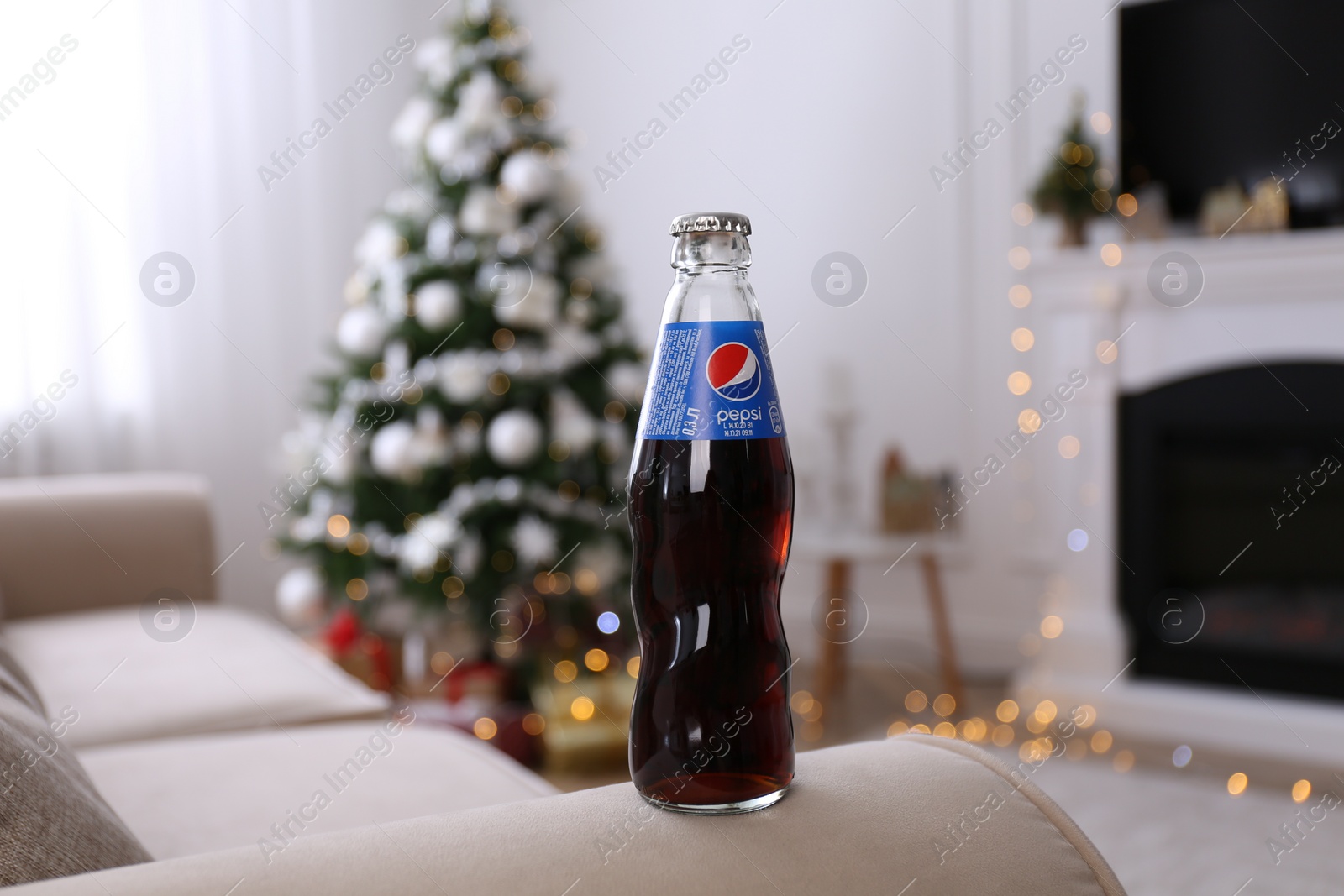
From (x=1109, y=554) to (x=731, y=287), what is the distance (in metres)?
2.41

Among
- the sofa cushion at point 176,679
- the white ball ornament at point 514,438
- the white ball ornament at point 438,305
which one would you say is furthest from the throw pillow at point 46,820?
the white ball ornament at point 438,305

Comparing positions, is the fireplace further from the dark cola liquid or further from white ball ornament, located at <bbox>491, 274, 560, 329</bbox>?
the dark cola liquid

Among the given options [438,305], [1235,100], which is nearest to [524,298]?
[438,305]

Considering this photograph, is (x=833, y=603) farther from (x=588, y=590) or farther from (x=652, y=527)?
(x=652, y=527)

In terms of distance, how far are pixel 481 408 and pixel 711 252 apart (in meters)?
2.15

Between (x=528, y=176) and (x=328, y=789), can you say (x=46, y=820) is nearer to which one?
(x=328, y=789)

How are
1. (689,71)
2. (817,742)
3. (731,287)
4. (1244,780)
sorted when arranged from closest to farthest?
(731,287) → (1244,780) → (817,742) → (689,71)

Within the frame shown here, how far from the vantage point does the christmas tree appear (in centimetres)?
262

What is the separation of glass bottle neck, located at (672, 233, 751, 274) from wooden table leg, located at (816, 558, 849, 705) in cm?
225

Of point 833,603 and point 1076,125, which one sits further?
point 833,603

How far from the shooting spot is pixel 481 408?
106 inches

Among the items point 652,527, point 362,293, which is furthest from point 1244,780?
point 362,293

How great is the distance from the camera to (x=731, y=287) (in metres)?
0.59

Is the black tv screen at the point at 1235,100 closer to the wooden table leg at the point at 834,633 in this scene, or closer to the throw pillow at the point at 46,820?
the wooden table leg at the point at 834,633
